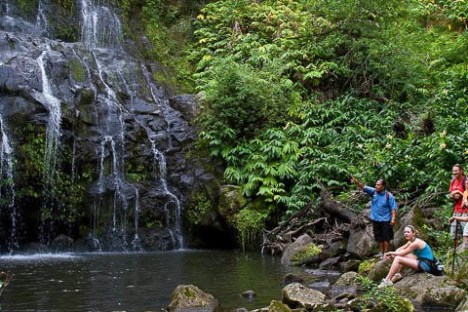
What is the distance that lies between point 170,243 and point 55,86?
6.07 metres

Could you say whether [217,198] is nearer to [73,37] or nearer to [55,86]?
[55,86]

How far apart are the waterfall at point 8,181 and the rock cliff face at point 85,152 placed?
0.03 m

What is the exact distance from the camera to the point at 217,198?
18.2 metres

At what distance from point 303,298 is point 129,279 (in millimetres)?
4210

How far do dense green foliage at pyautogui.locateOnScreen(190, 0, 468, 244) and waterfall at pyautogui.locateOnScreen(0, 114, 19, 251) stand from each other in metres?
5.98

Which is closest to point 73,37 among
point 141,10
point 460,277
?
point 141,10

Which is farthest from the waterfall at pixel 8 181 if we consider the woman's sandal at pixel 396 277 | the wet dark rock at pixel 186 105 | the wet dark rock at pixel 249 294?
the woman's sandal at pixel 396 277

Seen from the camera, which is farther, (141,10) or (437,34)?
(141,10)

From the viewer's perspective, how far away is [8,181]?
1648 centimetres

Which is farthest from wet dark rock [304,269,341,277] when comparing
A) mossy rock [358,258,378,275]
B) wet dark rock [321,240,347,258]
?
wet dark rock [321,240,347,258]

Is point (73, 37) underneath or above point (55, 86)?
above

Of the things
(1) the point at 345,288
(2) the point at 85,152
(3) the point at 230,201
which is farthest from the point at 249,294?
(2) the point at 85,152

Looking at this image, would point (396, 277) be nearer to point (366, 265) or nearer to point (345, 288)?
point (345, 288)

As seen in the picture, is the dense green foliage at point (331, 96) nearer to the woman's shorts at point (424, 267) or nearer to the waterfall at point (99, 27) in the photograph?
the waterfall at point (99, 27)
